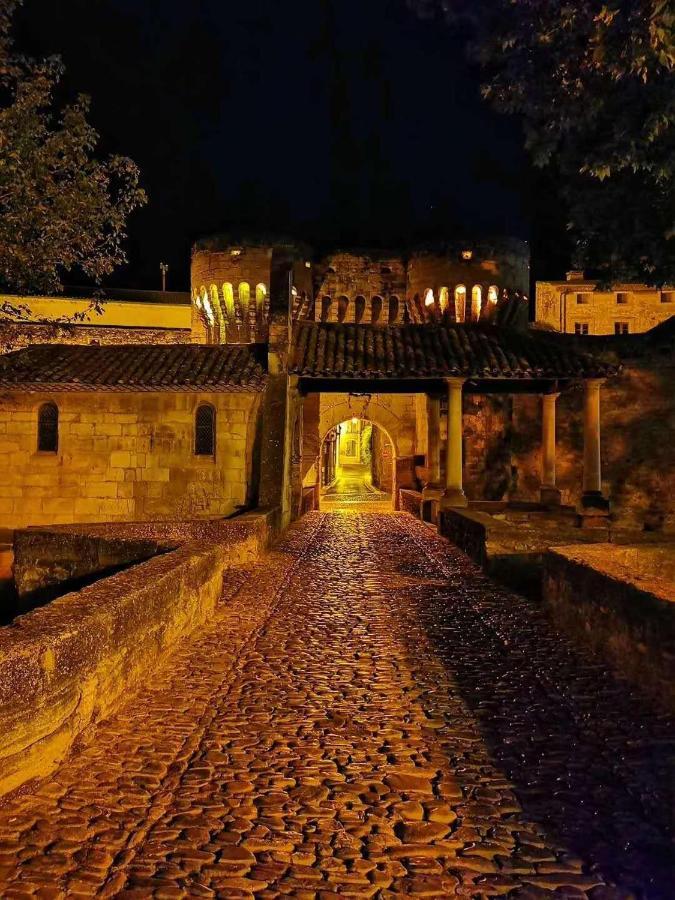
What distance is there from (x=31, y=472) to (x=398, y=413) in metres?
13.5

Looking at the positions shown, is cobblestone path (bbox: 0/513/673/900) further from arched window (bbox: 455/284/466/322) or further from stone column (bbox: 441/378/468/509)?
arched window (bbox: 455/284/466/322)

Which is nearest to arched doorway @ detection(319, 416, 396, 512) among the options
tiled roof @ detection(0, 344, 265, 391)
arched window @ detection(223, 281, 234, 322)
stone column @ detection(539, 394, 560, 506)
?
arched window @ detection(223, 281, 234, 322)

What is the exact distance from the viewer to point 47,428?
17578 mm

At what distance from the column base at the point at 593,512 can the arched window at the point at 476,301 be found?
33.8ft

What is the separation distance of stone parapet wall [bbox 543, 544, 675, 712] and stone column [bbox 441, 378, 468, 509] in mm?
8760

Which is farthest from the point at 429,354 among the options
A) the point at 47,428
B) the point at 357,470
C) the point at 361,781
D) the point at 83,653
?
the point at 357,470

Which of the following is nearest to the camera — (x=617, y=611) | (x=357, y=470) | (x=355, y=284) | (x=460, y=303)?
(x=617, y=611)

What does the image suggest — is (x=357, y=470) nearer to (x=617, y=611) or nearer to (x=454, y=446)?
(x=454, y=446)

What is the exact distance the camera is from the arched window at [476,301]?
86.3ft

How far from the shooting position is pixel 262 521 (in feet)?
42.7

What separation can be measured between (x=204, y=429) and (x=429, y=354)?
553cm

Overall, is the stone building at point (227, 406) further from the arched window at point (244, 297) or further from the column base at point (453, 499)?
the arched window at point (244, 297)

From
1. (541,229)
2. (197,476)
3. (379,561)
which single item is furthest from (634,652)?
(541,229)

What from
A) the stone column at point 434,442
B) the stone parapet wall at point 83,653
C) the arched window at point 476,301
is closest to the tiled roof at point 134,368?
the stone column at point 434,442
